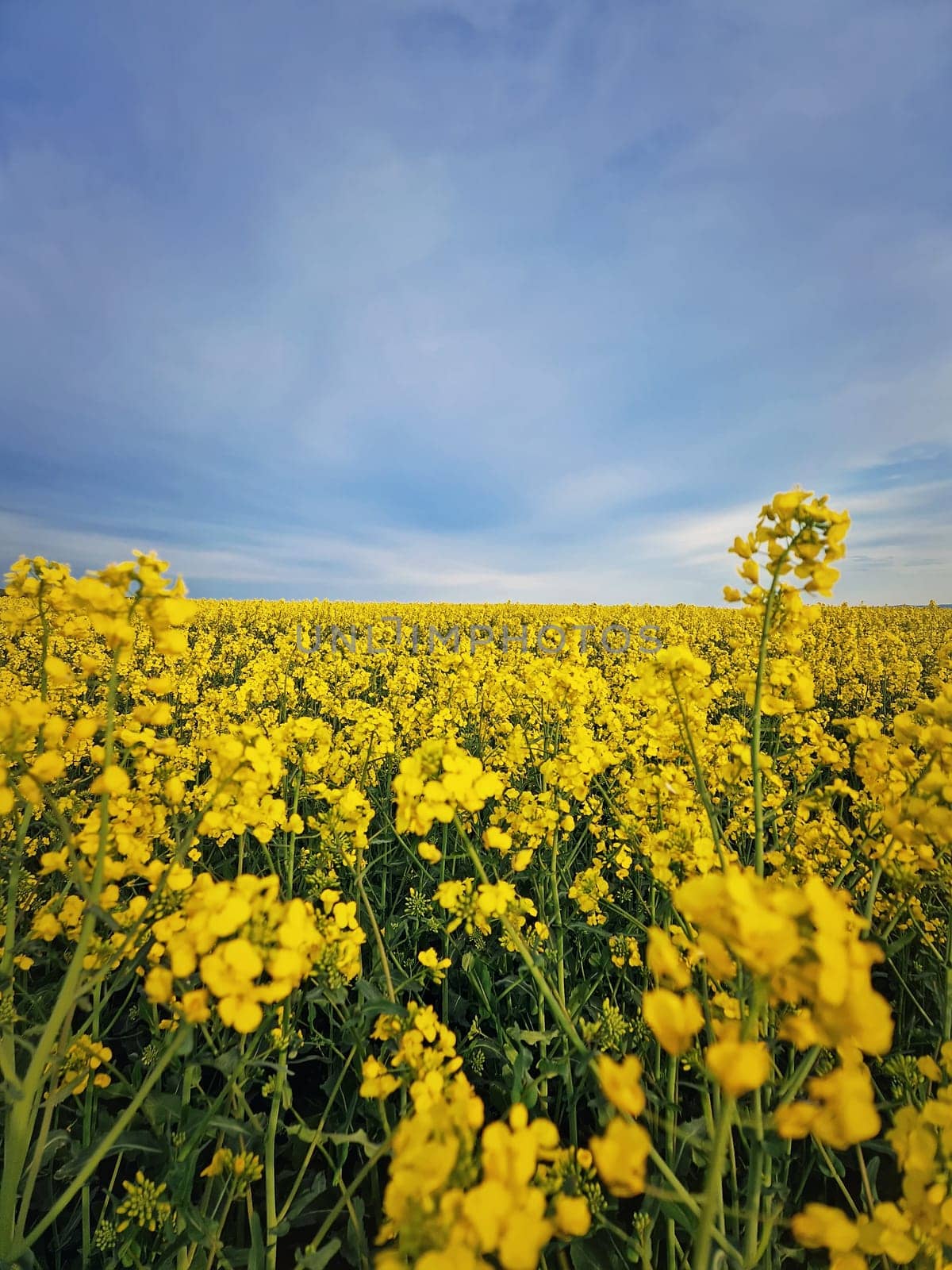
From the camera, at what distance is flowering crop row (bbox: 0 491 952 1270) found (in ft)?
2.71

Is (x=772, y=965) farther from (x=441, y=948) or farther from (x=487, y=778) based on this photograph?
(x=441, y=948)

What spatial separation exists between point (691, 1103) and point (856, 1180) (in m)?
0.72

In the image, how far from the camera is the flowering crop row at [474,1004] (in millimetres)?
827

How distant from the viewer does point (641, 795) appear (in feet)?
8.75

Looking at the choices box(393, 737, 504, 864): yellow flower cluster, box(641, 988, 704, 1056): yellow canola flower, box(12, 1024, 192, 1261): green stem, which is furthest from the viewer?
box(393, 737, 504, 864): yellow flower cluster

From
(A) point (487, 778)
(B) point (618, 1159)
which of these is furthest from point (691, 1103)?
(B) point (618, 1159)

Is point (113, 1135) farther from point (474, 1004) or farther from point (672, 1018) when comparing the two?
point (474, 1004)
